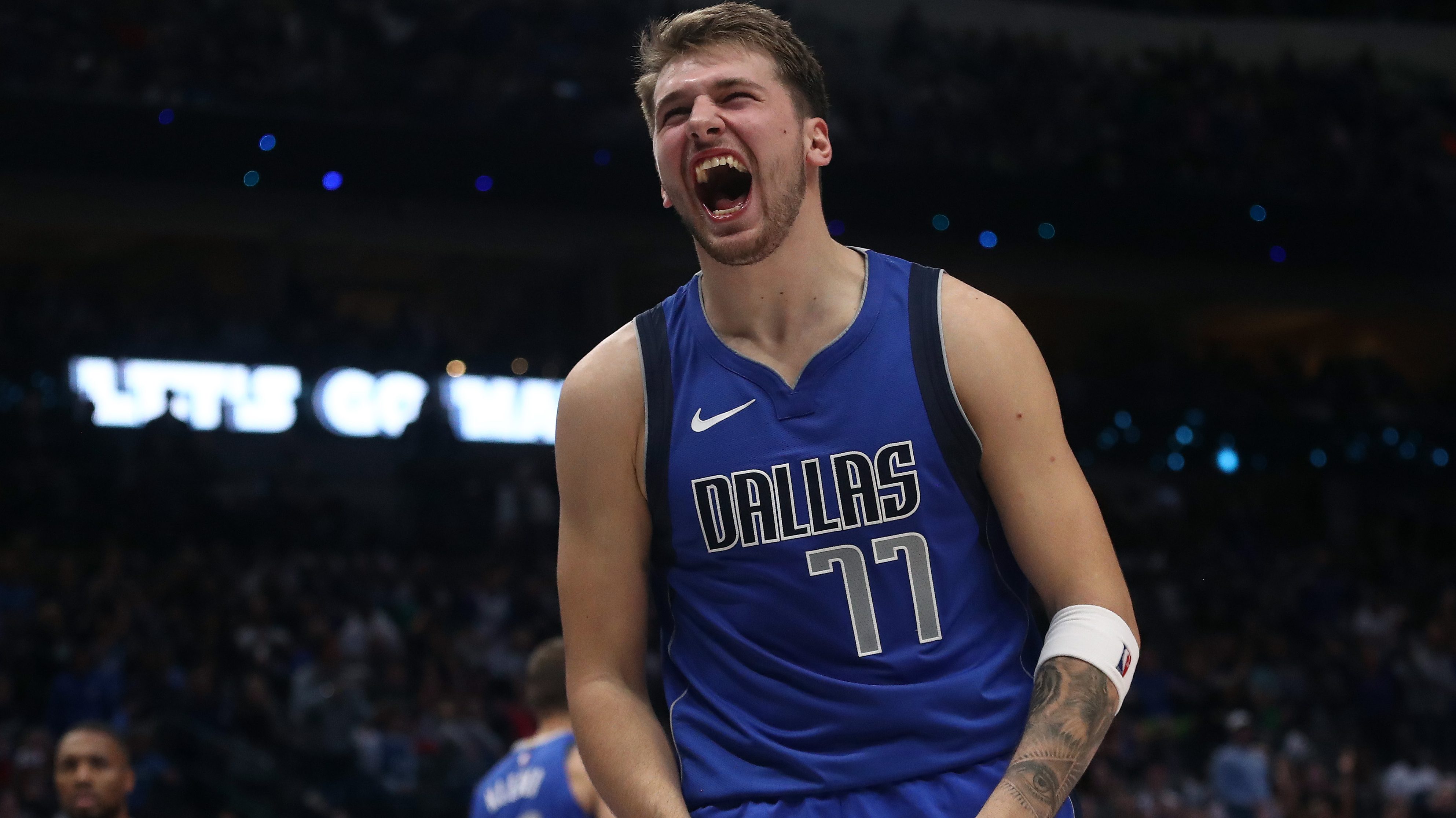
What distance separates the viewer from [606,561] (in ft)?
7.75

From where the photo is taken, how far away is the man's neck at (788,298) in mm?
2350

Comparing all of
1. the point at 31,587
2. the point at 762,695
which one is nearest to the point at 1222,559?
the point at 31,587

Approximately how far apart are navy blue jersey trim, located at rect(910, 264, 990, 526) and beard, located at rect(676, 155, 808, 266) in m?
0.24

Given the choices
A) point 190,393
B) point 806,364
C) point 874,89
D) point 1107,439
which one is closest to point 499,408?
point 190,393

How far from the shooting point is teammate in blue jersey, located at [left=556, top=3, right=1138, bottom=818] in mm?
2166

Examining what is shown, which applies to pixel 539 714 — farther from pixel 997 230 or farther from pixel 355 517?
pixel 997 230

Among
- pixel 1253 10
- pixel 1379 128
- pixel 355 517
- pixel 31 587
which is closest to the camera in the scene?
pixel 31 587

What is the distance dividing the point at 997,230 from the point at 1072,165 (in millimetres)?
1175

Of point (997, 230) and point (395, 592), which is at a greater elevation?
point (997, 230)

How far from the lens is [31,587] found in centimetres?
1164

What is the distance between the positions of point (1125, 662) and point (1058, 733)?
171 millimetres

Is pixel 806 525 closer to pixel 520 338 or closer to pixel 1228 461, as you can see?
pixel 520 338

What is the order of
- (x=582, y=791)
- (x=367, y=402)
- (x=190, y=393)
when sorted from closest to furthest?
(x=582, y=791)
(x=190, y=393)
(x=367, y=402)

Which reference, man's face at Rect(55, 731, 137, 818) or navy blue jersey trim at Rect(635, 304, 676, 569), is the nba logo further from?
man's face at Rect(55, 731, 137, 818)
